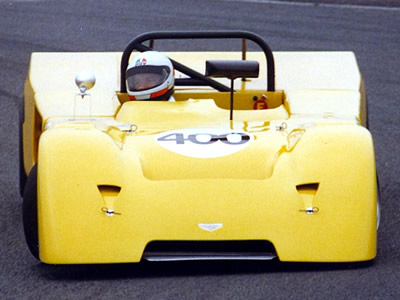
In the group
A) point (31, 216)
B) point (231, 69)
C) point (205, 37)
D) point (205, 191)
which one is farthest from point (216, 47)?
point (205, 191)

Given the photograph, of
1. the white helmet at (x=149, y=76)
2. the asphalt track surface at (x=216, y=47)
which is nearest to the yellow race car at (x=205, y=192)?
the asphalt track surface at (x=216, y=47)

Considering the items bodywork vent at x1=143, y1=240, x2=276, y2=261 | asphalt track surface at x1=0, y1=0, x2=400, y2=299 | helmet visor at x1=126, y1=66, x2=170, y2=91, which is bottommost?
asphalt track surface at x1=0, y1=0, x2=400, y2=299

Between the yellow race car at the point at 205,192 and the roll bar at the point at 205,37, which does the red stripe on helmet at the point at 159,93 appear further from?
the yellow race car at the point at 205,192

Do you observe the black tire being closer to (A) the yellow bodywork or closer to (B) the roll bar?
(A) the yellow bodywork

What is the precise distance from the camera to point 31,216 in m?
6.17

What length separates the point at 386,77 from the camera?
504 inches

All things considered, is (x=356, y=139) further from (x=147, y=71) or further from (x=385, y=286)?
(x=147, y=71)

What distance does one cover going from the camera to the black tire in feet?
20.1

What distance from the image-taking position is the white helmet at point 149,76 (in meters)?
7.11

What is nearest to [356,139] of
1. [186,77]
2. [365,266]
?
[365,266]

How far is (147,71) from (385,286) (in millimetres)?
2122

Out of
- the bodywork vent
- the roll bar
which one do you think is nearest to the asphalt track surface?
the bodywork vent

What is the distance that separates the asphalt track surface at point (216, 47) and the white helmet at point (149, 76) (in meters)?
1.02

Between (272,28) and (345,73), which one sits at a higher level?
(345,73)
